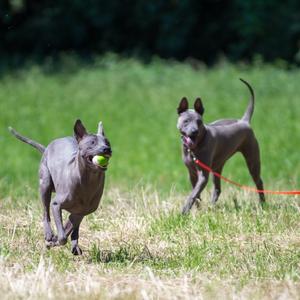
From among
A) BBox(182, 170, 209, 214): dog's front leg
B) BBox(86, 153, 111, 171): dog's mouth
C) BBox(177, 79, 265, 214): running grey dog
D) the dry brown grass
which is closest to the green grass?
BBox(177, 79, 265, 214): running grey dog

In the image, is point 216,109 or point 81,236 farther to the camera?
point 216,109

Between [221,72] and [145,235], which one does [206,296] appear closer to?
[145,235]

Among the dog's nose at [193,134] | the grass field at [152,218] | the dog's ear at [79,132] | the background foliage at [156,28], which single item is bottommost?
the grass field at [152,218]

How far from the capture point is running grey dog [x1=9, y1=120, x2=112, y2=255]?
665cm

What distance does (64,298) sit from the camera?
5652 mm

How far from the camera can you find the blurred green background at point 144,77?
47.6ft

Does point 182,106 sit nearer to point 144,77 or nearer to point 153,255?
point 153,255

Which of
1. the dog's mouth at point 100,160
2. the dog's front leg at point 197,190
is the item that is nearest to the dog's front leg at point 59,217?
the dog's mouth at point 100,160

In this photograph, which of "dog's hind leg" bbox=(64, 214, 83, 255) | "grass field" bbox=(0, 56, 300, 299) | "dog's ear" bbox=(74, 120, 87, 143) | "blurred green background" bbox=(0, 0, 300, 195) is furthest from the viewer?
"blurred green background" bbox=(0, 0, 300, 195)

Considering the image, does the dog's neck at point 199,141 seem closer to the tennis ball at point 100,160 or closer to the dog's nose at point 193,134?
the dog's nose at point 193,134

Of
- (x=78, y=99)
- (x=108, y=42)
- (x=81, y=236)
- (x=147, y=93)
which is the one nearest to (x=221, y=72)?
(x=147, y=93)

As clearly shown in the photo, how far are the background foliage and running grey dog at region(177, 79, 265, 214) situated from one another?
1784 centimetres

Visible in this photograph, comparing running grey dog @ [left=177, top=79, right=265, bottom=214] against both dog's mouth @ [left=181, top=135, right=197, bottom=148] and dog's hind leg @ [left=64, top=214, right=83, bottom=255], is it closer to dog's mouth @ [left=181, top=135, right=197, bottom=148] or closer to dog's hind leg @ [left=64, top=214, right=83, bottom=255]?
dog's mouth @ [left=181, top=135, right=197, bottom=148]

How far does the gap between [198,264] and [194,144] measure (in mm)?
2051
